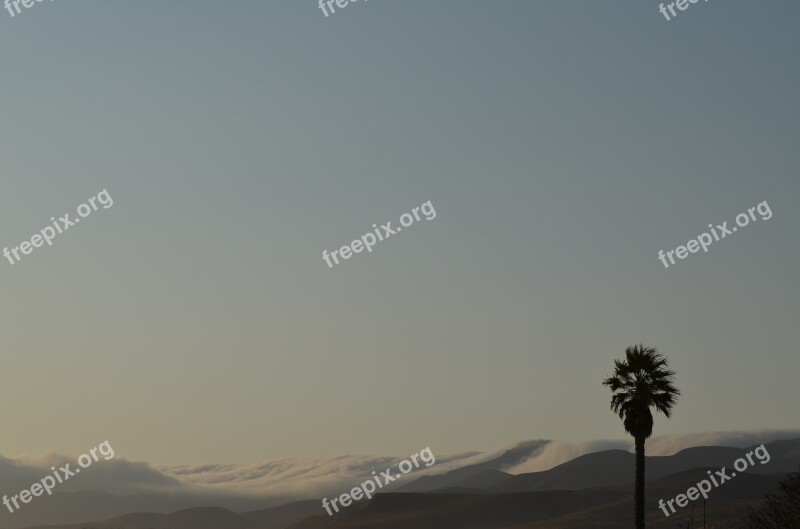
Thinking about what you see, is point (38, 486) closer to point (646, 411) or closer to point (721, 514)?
point (646, 411)

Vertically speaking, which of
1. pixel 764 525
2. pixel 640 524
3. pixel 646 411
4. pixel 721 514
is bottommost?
pixel 721 514

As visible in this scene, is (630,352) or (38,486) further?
(38,486)

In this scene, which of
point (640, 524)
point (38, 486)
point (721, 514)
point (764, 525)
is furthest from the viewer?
point (721, 514)

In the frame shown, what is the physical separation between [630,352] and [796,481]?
466 inches

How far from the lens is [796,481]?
230 feet

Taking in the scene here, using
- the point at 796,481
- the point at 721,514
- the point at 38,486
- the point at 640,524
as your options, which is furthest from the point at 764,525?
the point at 721,514

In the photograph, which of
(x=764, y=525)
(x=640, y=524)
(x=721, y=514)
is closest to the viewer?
(x=640, y=524)

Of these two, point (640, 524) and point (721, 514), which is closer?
point (640, 524)

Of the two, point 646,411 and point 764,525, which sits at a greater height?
point 646,411

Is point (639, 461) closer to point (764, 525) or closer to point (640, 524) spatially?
point (640, 524)

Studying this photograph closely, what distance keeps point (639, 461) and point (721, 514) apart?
13208 centimetres

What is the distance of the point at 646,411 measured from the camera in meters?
70.6

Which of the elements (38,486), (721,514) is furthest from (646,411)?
(721,514)

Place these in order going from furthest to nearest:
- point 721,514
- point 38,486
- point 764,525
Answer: point 721,514, point 38,486, point 764,525
